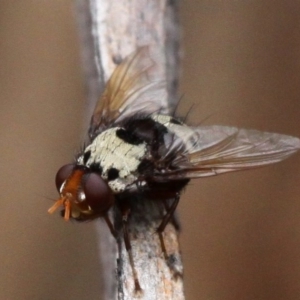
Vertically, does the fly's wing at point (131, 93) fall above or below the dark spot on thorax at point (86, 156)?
above

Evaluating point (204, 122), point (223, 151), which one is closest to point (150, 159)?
point (223, 151)

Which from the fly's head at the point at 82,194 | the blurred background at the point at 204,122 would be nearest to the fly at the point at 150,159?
the fly's head at the point at 82,194

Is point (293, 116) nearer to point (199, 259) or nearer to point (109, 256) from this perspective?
point (199, 259)

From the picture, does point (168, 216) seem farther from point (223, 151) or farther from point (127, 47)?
point (127, 47)

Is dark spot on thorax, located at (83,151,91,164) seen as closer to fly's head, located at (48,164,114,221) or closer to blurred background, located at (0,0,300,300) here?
fly's head, located at (48,164,114,221)

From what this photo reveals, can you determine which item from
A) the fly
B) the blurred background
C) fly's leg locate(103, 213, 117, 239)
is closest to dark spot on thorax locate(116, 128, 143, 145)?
the fly

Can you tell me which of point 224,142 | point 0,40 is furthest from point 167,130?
point 0,40

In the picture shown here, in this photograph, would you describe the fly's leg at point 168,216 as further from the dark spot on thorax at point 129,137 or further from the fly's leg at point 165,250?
the dark spot on thorax at point 129,137
